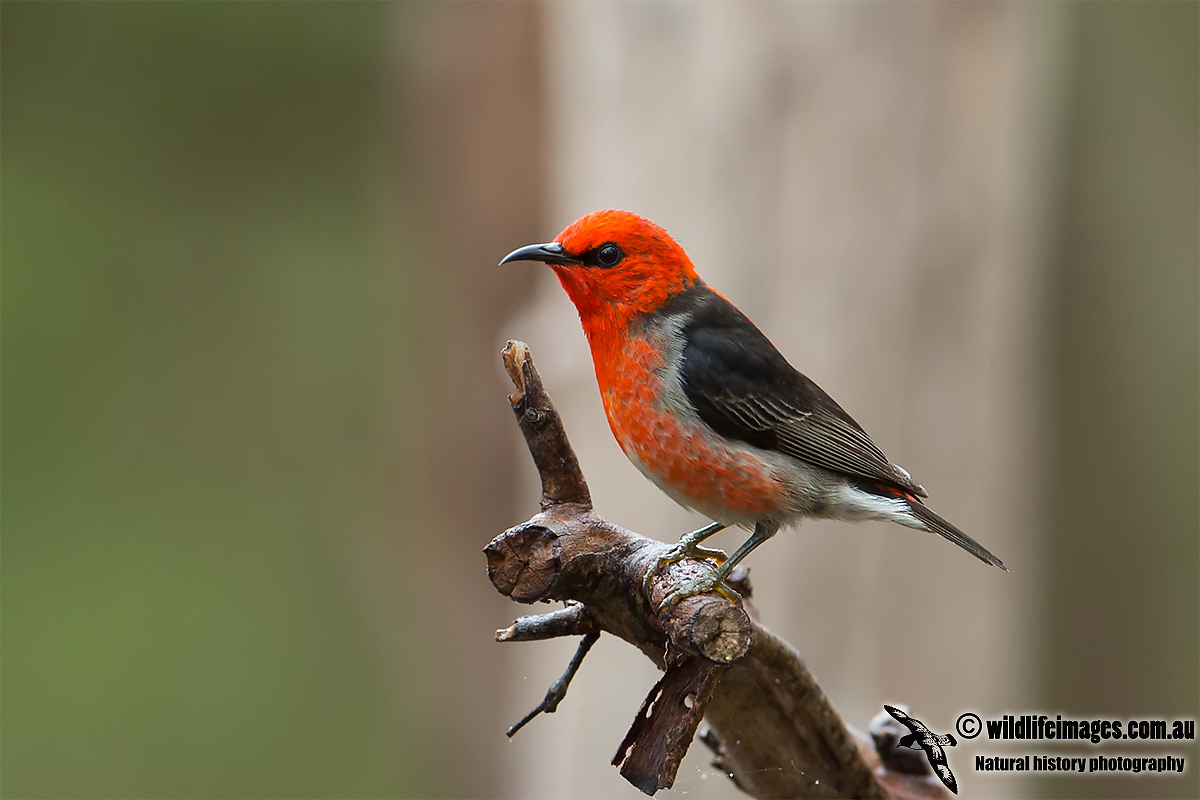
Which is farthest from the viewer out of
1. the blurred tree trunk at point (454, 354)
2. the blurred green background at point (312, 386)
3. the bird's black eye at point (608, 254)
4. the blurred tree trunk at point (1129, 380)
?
the blurred tree trunk at point (454, 354)

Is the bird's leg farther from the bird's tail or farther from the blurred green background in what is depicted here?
the blurred green background

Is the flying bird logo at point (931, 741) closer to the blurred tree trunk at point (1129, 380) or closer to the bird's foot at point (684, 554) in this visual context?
the bird's foot at point (684, 554)

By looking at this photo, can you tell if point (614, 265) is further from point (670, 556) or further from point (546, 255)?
point (670, 556)

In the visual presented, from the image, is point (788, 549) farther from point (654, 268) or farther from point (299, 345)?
point (299, 345)

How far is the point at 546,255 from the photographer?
226 cm

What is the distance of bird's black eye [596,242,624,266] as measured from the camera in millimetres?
2309

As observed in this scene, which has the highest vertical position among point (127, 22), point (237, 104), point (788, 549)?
point (127, 22)

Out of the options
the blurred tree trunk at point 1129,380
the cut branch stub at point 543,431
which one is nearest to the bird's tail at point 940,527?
the cut branch stub at point 543,431

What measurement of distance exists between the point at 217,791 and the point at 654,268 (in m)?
5.68

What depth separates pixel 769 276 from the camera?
13.0 feet

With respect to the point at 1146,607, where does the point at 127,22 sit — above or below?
above

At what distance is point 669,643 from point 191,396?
6081 mm

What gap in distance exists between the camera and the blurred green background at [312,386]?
535 centimetres

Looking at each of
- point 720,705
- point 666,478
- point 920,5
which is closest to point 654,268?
point 666,478
